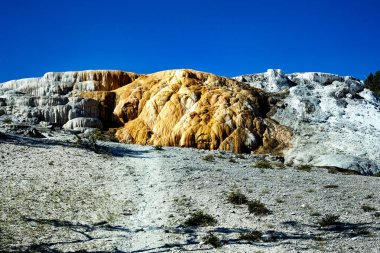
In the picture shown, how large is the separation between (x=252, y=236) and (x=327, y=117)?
122ft

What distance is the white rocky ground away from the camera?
13.5 m

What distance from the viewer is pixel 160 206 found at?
17.8 metres

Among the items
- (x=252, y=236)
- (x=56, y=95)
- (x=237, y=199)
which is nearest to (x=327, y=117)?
(x=56, y=95)

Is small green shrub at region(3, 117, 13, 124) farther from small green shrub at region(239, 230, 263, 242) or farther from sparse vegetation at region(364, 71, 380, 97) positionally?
sparse vegetation at region(364, 71, 380, 97)

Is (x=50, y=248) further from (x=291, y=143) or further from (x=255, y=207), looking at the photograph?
(x=291, y=143)

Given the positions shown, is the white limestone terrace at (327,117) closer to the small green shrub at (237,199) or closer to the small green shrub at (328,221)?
the small green shrub at (237,199)

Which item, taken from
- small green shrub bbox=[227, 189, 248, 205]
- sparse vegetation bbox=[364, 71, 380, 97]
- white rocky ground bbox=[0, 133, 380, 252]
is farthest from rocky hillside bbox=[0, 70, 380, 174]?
sparse vegetation bbox=[364, 71, 380, 97]

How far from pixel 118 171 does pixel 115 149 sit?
9.03m

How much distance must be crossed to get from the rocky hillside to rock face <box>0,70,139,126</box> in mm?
→ 117

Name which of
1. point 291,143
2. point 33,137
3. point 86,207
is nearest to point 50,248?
point 86,207

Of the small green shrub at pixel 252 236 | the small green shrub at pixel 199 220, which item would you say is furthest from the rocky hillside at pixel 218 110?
the small green shrub at pixel 252 236

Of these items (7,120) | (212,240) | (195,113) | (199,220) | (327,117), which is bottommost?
(212,240)

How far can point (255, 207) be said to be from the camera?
17.0 m

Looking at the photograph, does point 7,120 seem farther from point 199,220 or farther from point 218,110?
point 199,220
